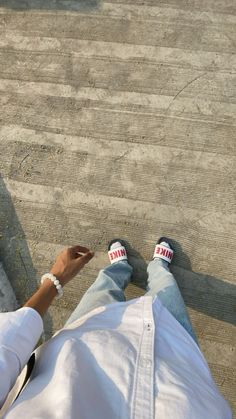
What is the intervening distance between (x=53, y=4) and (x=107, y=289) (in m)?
1.69

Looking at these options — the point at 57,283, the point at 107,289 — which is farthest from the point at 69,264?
the point at 107,289

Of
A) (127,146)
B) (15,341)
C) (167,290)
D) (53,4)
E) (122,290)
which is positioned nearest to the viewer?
(15,341)

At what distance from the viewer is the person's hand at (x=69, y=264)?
140cm

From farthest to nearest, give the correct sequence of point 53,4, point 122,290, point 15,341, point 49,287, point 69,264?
1. point 53,4
2. point 122,290
3. point 69,264
4. point 49,287
5. point 15,341

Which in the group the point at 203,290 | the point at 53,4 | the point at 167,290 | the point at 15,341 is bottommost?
the point at 203,290

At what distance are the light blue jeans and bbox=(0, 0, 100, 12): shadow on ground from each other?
1.47 m

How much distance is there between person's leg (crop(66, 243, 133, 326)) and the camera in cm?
153

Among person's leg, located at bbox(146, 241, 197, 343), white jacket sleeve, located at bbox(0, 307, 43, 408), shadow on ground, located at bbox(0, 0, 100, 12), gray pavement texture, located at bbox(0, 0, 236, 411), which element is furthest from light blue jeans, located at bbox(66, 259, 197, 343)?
shadow on ground, located at bbox(0, 0, 100, 12)

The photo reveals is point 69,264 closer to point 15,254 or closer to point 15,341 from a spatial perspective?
point 15,341

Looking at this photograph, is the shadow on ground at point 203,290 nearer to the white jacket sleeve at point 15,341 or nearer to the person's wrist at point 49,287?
the person's wrist at point 49,287

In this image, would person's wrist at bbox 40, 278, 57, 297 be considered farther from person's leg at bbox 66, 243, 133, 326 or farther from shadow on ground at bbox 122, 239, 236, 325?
shadow on ground at bbox 122, 239, 236, 325

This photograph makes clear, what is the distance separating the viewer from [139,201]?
6.72 ft

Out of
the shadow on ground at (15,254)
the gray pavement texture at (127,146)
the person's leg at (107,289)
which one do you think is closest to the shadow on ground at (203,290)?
the gray pavement texture at (127,146)

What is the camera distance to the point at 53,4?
2.32 m
